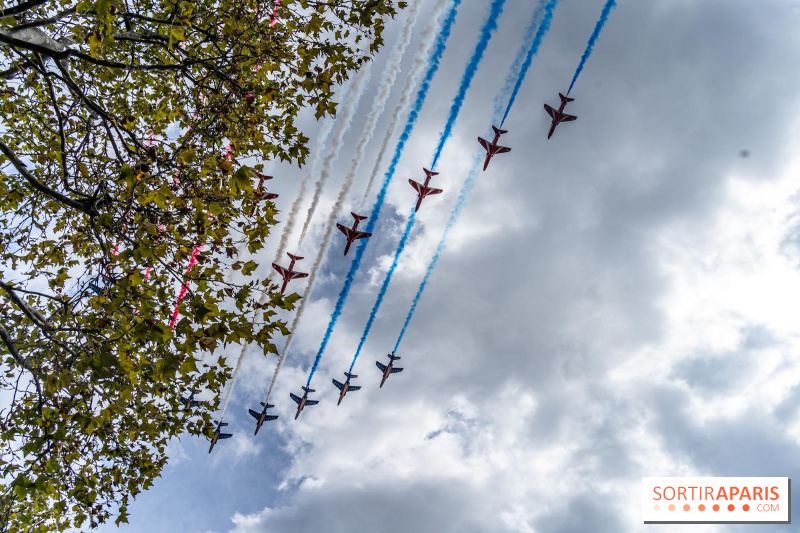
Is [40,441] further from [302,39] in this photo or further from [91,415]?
[302,39]

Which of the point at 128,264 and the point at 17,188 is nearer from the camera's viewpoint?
the point at 128,264

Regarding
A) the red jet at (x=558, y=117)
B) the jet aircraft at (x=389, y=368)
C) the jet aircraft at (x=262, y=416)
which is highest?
the red jet at (x=558, y=117)

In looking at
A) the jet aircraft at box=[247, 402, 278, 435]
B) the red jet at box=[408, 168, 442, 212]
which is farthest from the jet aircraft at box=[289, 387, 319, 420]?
the red jet at box=[408, 168, 442, 212]

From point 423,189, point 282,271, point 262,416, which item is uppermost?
point 423,189

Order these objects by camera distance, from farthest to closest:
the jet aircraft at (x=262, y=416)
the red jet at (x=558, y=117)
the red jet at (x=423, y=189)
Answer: the jet aircraft at (x=262, y=416)
the red jet at (x=423, y=189)
the red jet at (x=558, y=117)

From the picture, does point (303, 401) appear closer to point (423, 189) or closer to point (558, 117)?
point (423, 189)

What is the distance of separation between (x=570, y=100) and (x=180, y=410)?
99.6ft

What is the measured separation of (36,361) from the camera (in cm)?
623

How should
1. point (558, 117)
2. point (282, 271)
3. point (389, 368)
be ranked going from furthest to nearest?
1. point (389, 368)
2. point (282, 271)
3. point (558, 117)

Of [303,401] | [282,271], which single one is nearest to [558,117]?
[282,271]

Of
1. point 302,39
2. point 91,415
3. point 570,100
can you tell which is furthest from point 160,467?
point 570,100

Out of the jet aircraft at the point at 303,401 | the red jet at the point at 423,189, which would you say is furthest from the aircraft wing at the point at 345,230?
the jet aircraft at the point at 303,401

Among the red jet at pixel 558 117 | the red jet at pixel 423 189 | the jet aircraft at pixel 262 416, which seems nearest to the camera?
the red jet at pixel 558 117

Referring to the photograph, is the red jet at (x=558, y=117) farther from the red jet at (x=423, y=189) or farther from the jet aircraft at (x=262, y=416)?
the jet aircraft at (x=262, y=416)
